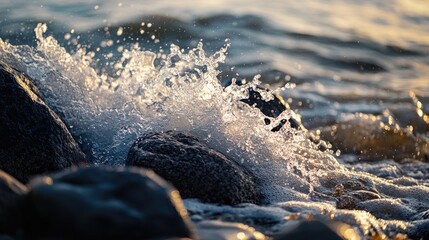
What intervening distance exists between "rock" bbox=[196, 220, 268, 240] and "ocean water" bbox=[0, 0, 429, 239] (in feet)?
1.19

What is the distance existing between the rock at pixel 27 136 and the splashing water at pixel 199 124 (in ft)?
1.55

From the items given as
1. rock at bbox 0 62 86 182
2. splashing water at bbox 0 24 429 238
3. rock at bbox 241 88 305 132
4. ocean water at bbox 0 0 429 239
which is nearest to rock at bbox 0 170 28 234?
ocean water at bbox 0 0 429 239

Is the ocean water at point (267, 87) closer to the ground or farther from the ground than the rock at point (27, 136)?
closer to the ground

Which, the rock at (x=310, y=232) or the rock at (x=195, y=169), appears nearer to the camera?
the rock at (x=310, y=232)

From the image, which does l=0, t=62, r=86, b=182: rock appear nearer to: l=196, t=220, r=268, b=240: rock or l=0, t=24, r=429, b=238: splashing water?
l=0, t=24, r=429, b=238: splashing water

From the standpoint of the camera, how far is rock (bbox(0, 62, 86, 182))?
4074 mm

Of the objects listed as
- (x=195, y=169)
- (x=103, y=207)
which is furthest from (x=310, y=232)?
(x=195, y=169)

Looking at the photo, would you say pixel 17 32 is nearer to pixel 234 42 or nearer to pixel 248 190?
pixel 234 42

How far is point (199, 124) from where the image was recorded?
4855 millimetres

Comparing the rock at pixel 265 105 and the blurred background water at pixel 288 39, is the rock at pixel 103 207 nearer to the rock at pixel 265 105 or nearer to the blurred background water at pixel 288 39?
the rock at pixel 265 105

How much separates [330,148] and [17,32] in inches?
151

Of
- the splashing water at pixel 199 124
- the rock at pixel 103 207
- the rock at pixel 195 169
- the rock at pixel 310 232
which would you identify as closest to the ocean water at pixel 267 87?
the splashing water at pixel 199 124

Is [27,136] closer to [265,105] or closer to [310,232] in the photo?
[310,232]

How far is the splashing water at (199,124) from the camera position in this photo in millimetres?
4645
